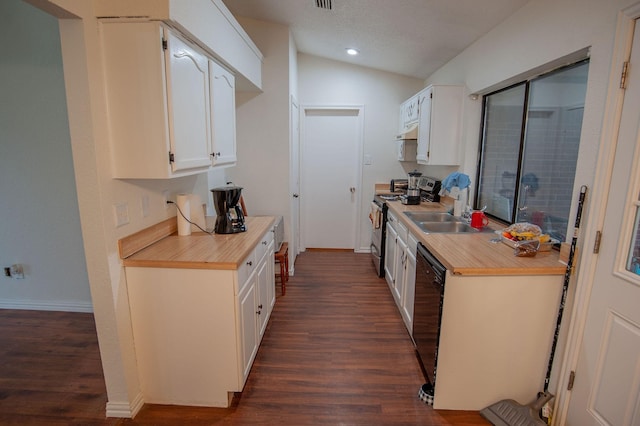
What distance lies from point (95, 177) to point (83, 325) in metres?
1.85

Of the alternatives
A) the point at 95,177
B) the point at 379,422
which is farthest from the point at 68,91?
the point at 379,422

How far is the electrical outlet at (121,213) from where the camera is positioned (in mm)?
1736

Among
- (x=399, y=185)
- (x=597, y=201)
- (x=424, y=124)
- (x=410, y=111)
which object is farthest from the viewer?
(x=399, y=185)

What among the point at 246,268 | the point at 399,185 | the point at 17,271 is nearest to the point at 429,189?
the point at 399,185

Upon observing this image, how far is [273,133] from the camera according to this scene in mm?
3643

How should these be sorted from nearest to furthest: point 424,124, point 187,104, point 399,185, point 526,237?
point 187,104 → point 526,237 → point 424,124 → point 399,185

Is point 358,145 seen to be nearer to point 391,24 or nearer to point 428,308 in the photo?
point 391,24

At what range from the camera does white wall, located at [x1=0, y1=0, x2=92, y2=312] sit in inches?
104

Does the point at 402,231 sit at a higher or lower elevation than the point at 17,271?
higher

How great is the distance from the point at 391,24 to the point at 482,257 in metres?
2.09

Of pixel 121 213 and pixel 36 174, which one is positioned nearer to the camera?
pixel 121 213

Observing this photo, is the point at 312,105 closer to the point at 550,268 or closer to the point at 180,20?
the point at 180,20

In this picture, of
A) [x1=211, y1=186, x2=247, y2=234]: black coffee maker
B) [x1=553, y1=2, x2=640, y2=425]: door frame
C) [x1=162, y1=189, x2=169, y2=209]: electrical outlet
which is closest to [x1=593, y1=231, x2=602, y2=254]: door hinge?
[x1=553, y1=2, x2=640, y2=425]: door frame

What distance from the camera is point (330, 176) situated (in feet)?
15.8
